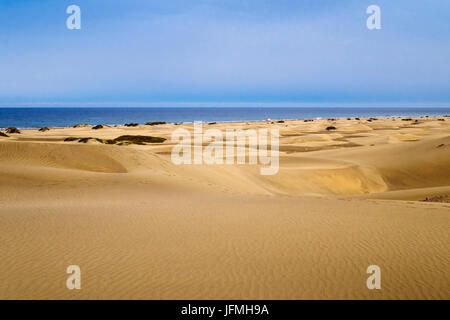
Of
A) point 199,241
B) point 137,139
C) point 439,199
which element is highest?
point 137,139

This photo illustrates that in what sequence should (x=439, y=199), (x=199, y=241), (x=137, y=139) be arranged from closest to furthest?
(x=199, y=241)
(x=439, y=199)
(x=137, y=139)

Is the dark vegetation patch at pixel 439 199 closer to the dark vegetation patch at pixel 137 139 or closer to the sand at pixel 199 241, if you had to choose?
the sand at pixel 199 241

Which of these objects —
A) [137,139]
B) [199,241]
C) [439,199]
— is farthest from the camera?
[137,139]

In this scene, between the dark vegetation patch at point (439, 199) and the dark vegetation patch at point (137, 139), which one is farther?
the dark vegetation patch at point (137, 139)

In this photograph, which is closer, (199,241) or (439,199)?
(199,241)

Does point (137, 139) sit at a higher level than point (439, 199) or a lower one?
higher

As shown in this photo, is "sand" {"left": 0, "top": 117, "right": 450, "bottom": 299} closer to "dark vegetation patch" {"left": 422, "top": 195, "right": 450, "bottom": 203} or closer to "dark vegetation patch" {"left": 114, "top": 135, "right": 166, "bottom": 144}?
"dark vegetation patch" {"left": 422, "top": 195, "right": 450, "bottom": 203}

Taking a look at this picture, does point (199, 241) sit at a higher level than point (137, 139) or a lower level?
lower

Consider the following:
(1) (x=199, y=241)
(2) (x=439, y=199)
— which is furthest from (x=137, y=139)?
(1) (x=199, y=241)

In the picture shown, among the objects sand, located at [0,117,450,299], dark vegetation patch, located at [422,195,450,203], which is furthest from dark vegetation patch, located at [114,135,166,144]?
dark vegetation patch, located at [422,195,450,203]

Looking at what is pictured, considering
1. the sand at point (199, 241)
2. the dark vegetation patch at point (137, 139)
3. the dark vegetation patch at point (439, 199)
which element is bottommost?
the sand at point (199, 241)

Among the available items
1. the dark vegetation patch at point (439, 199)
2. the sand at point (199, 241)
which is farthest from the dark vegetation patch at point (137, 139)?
the dark vegetation patch at point (439, 199)

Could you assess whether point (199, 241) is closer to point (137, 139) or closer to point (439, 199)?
point (439, 199)

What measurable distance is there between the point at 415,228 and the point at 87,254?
5.55 m
